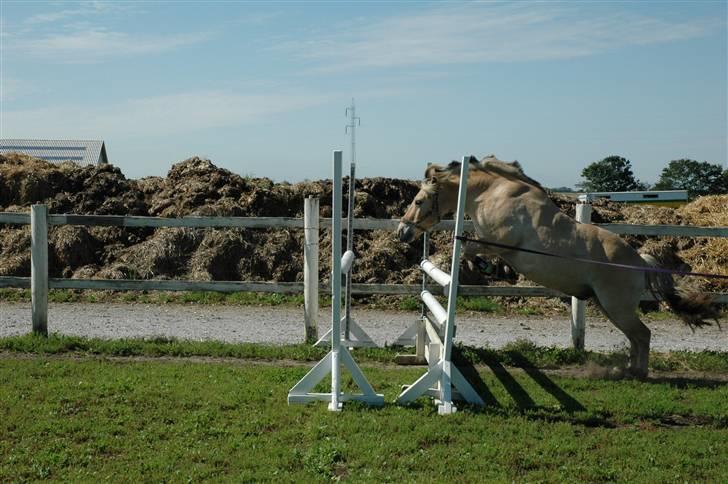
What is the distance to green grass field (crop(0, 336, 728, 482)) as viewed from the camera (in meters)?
5.36

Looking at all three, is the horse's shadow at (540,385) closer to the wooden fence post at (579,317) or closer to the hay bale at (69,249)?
the wooden fence post at (579,317)

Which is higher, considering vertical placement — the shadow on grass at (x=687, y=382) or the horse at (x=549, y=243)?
the horse at (x=549, y=243)

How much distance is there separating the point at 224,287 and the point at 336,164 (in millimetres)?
3693

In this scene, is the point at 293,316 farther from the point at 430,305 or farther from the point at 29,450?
the point at 29,450

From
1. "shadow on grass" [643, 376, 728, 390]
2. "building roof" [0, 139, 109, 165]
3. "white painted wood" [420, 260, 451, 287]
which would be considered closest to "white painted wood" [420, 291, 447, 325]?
"white painted wood" [420, 260, 451, 287]

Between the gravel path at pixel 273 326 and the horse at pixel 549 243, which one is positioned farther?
the gravel path at pixel 273 326

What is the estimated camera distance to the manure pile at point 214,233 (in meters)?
15.2

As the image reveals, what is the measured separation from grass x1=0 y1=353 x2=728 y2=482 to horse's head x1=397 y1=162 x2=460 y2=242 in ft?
5.08

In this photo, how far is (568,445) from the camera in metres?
5.91

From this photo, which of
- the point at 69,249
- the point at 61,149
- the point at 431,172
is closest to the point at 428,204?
the point at 431,172

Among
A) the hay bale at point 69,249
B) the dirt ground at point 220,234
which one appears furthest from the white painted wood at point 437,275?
the hay bale at point 69,249

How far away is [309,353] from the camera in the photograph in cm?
913

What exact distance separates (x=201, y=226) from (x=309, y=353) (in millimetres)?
2279

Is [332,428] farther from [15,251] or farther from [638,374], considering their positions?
[15,251]
